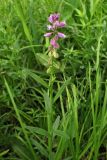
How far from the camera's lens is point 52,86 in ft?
5.46

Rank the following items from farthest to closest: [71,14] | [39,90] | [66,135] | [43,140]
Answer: [71,14] → [39,90] → [43,140] → [66,135]

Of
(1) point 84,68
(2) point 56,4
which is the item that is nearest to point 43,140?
(1) point 84,68

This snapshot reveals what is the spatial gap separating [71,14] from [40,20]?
0.54 ft

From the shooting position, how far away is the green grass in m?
1.51

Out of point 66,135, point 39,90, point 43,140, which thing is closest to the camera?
point 66,135

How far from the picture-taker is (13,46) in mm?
1733

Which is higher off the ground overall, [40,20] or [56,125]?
[40,20]

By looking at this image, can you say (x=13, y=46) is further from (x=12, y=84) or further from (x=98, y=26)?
(x=98, y=26)

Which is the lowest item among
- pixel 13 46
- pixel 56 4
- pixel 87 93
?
pixel 87 93

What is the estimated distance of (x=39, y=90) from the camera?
5.65 ft

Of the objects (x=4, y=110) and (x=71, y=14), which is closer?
(x=4, y=110)

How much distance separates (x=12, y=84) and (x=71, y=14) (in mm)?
496

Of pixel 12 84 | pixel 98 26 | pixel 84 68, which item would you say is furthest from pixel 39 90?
pixel 98 26

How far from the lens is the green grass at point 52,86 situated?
151 cm
